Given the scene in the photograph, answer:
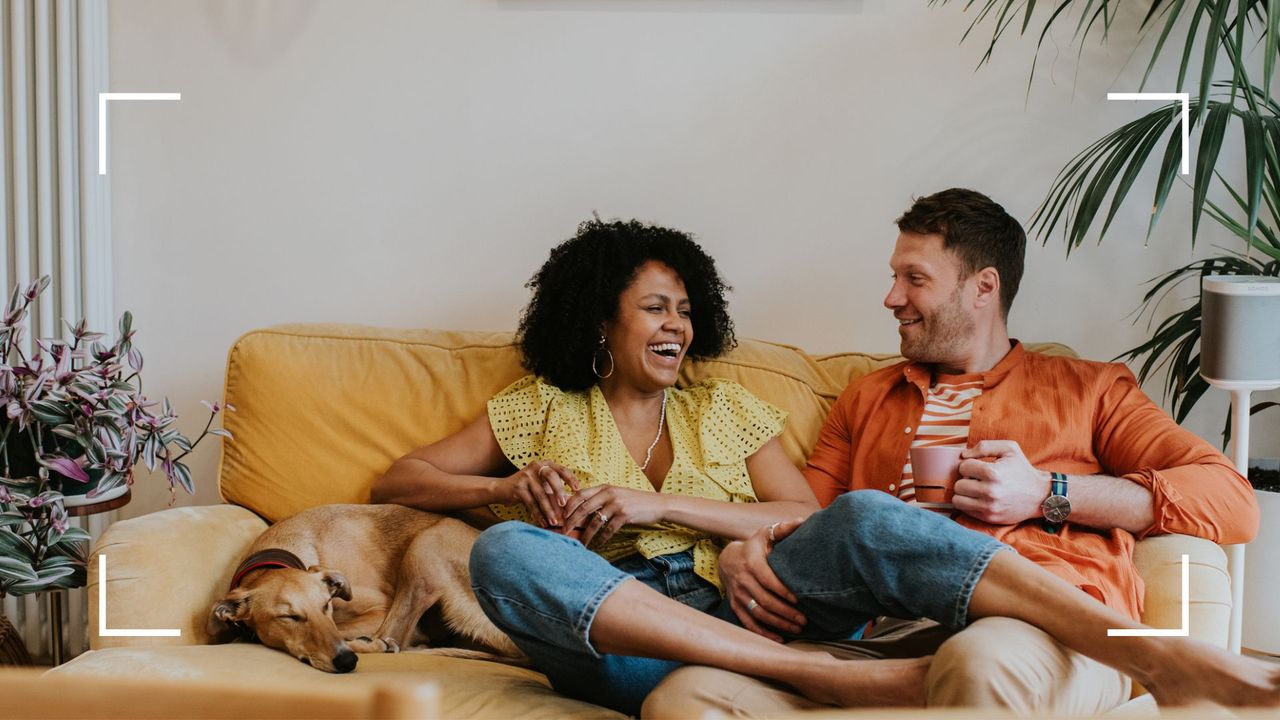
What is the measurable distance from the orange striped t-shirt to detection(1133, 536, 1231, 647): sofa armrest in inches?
14.0

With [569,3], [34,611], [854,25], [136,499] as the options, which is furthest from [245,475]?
[854,25]

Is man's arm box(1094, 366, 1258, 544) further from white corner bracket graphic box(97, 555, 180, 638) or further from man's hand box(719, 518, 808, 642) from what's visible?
white corner bracket graphic box(97, 555, 180, 638)

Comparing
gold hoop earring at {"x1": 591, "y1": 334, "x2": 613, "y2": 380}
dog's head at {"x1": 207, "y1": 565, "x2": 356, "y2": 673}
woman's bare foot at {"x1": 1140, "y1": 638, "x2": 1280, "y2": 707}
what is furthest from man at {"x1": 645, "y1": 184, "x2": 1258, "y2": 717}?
dog's head at {"x1": 207, "y1": 565, "x2": 356, "y2": 673}

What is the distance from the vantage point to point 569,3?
2.33 metres

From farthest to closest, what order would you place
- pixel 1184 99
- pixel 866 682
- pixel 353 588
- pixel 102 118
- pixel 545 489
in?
pixel 102 118 → pixel 1184 99 → pixel 353 588 → pixel 545 489 → pixel 866 682

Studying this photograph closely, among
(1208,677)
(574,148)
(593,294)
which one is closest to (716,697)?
(1208,677)

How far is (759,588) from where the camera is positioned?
1.50m

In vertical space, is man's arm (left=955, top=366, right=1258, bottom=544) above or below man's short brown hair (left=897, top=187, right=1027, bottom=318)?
below

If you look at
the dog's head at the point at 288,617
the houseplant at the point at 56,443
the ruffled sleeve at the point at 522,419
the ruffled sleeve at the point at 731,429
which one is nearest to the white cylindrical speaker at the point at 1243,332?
the ruffled sleeve at the point at 731,429

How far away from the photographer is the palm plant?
175 cm

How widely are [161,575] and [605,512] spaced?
0.73 m

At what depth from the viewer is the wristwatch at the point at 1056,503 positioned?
5.17ft

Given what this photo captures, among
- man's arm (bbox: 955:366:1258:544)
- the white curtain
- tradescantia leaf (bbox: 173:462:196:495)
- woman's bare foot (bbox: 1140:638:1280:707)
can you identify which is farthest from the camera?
the white curtain

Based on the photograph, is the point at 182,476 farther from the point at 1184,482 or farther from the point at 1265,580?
the point at 1265,580
